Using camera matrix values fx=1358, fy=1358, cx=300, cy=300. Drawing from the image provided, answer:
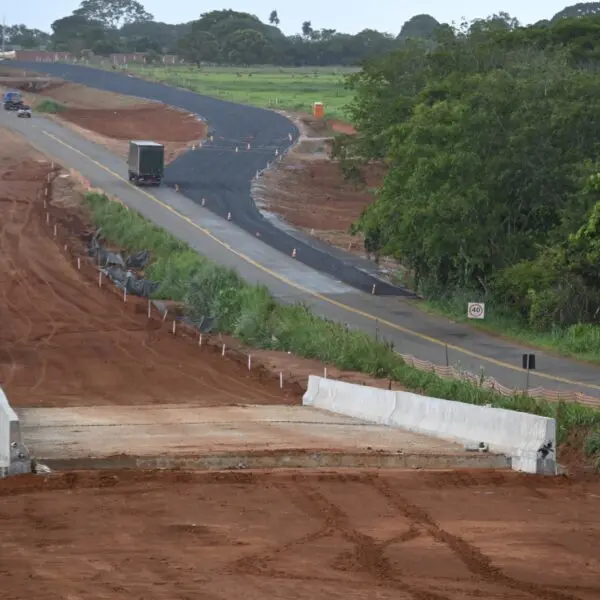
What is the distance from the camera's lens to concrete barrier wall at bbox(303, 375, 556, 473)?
64.0 feet

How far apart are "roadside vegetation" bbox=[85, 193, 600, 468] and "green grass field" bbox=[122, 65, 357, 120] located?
4659 cm

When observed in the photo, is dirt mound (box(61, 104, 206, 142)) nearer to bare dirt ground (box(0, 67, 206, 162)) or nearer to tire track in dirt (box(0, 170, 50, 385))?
bare dirt ground (box(0, 67, 206, 162))

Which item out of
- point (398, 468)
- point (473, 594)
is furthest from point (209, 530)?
point (398, 468)

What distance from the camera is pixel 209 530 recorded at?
583 inches

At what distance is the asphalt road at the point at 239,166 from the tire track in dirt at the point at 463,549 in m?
35.1

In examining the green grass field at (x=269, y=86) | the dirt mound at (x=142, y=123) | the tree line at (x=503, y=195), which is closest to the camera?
the tree line at (x=503, y=195)

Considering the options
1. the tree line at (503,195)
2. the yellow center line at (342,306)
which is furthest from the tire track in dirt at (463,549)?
the tree line at (503,195)

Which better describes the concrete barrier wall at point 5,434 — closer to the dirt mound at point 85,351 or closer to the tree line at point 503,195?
the dirt mound at point 85,351

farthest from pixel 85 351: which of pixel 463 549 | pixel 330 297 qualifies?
pixel 463 549

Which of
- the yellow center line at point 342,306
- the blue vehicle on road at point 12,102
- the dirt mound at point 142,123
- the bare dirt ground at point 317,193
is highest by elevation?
the blue vehicle on road at point 12,102

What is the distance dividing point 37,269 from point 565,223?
70.8 ft

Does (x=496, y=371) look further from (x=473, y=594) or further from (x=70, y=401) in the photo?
(x=473, y=594)

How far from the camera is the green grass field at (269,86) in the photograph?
121438 mm

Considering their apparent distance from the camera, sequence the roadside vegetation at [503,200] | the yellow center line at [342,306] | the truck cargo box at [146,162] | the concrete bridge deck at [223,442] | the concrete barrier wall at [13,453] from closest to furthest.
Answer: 1. the concrete barrier wall at [13,453]
2. the concrete bridge deck at [223,442]
3. the yellow center line at [342,306]
4. the roadside vegetation at [503,200]
5. the truck cargo box at [146,162]
